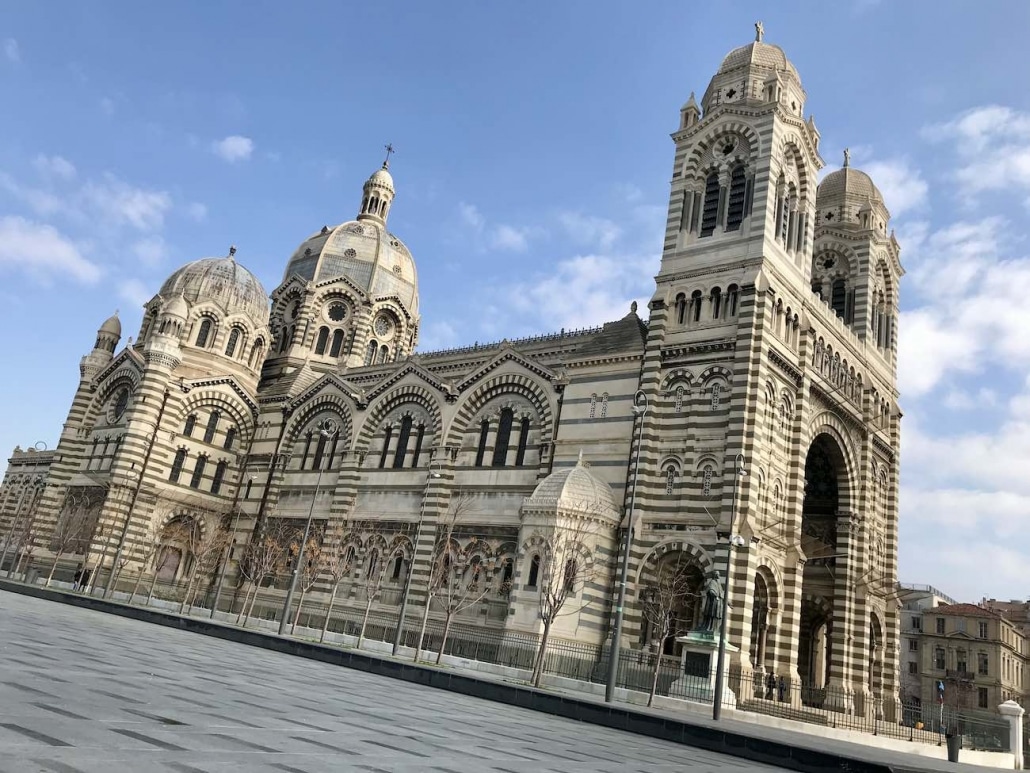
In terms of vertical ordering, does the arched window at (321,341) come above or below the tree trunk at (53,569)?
above

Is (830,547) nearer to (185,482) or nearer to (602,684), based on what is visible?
(602,684)

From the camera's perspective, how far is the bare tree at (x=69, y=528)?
43.8 m

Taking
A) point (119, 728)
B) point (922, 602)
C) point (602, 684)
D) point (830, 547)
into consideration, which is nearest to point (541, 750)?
point (119, 728)

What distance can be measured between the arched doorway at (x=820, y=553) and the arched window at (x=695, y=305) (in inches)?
323

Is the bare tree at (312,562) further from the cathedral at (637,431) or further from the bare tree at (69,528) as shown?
the bare tree at (69,528)

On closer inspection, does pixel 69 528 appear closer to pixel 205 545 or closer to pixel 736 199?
pixel 205 545

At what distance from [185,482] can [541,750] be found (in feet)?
133

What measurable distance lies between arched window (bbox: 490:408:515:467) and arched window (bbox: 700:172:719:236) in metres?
11.7

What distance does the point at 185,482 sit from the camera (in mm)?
47125

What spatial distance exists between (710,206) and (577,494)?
14.1 m

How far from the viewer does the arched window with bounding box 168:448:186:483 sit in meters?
46.8

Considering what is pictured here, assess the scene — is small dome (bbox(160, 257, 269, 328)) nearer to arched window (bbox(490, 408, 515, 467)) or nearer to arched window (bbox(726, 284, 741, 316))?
arched window (bbox(490, 408, 515, 467))

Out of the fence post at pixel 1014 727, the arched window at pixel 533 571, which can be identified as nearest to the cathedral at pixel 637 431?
the arched window at pixel 533 571

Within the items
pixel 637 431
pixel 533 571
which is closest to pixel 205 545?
pixel 533 571
